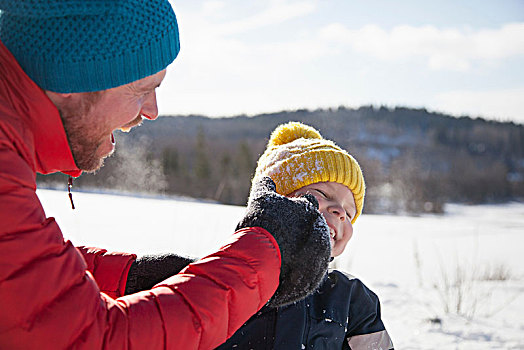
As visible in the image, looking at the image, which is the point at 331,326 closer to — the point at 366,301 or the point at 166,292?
the point at 366,301

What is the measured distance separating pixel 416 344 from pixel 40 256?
135 inches

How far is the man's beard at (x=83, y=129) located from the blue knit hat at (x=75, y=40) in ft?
0.15

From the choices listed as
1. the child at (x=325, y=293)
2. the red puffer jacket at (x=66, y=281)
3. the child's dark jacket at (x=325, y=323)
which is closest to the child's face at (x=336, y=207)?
the child at (x=325, y=293)

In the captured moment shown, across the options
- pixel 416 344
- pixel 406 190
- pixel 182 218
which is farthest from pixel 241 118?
pixel 416 344

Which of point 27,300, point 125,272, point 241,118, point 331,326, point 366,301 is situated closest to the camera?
point 27,300

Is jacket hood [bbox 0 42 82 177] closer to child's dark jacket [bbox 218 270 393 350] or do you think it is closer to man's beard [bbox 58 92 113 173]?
man's beard [bbox 58 92 113 173]

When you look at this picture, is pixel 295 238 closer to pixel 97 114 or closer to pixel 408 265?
pixel 97 114

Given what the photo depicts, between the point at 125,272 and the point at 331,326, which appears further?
the point at 331,326

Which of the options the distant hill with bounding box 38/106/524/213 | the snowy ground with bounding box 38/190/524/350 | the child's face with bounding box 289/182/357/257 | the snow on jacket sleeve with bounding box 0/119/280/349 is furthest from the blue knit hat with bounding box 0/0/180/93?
the snowy ground with bounding box 38/190/524/350

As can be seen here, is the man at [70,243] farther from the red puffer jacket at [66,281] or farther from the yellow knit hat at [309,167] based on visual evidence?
the yellow knit hat at [309,167]

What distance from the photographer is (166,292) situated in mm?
986

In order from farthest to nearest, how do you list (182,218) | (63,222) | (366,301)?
(182,218), (63,222), (366,301)

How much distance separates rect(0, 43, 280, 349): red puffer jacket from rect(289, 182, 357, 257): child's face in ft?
2.62

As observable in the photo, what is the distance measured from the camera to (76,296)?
0.85 m
